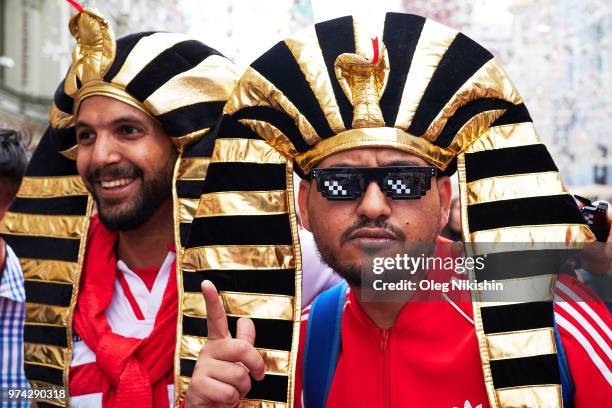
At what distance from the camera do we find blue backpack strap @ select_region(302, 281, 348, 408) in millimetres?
2275

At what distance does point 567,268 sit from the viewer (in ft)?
7.19

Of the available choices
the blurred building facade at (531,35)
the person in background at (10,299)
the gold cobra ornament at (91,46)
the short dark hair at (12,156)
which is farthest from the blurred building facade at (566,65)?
the gold cobra ornament at (91,46)

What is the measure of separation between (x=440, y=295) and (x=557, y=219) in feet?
1.37

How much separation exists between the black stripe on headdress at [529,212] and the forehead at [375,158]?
234 mm

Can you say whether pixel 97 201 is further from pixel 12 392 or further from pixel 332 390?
pixel 332 390

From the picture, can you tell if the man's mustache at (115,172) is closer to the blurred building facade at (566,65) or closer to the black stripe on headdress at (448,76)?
the black stripe on headdress at (448,76)

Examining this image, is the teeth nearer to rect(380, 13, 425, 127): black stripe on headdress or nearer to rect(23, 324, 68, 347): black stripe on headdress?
rect(23, 324, 68, 347): black stripe on headdress

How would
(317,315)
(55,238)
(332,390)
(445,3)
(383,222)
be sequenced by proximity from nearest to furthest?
1. (383,222)
2. (332,390)
3. (317,315)
4. (55,238)
5. (445,3)

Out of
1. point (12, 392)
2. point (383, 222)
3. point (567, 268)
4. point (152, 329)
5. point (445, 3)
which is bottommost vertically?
point (12, 392)

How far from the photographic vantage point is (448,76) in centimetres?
224

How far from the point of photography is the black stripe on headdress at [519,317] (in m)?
2.09

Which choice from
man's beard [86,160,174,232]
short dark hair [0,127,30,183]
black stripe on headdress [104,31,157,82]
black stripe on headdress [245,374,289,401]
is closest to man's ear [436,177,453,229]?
black stripe on headdress [245,374,289,401]

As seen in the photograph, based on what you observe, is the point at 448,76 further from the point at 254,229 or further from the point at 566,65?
Answer: the point at 566,65

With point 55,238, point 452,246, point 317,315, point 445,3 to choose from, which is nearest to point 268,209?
point 317,315
